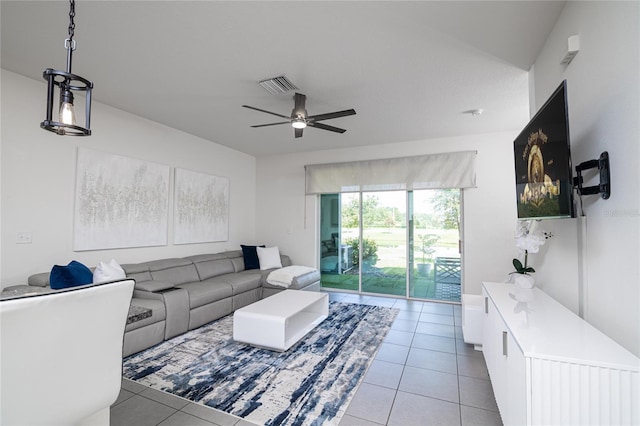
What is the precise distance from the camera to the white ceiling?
1.94 m

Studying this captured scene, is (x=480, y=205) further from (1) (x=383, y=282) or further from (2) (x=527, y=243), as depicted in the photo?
(2) (x=527, y=243)

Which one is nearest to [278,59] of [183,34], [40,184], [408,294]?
[183,34]

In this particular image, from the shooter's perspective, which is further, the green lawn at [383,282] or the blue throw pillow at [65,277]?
the green lawn at [383,282]

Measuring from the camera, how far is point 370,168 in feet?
17.2

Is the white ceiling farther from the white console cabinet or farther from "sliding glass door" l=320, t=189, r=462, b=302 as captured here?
the white console cabinet

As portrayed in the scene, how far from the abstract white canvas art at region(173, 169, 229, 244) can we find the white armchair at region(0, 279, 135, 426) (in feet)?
11.1

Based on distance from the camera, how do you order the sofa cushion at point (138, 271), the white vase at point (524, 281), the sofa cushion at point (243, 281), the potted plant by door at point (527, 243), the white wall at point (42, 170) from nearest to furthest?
1. the potted plant by door at point (527, 243)
2. the white vase at point (524, 281)
3. the white wall at point (42, 170)
4. the sofa cushion at point (138, 271)
5. the sofa cushion at point (243, 281)

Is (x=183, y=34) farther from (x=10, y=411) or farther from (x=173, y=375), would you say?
(x=173, y=375)

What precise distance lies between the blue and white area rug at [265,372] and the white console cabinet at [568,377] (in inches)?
46.1

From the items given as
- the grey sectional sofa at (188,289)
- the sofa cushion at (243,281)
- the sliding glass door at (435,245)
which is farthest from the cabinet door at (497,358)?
the sofa cushion at (243,281)

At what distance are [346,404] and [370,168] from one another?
3.94 m

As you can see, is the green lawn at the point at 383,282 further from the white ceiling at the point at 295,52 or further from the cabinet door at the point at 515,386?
the cabinet door at the point at 515,386

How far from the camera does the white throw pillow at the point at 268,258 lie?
5.10m

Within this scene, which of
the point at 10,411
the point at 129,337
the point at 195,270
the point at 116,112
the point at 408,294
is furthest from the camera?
the point at 408,294
